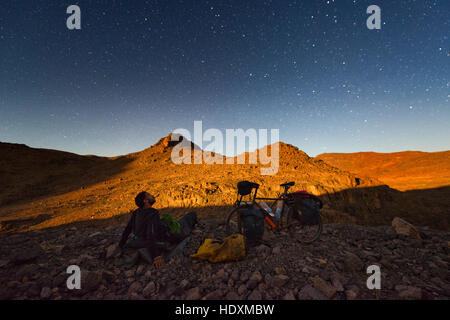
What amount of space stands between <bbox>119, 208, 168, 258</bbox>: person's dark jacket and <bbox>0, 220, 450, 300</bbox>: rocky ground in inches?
12.8

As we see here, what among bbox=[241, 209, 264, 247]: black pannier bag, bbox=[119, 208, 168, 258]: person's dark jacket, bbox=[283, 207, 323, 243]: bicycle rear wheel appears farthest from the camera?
bbox=[283, 207, 323, 243]: bicycle rear wheel

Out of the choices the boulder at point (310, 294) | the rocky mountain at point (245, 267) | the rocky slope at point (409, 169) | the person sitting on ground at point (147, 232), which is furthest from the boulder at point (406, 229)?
the rocky slope at point (409, 169)

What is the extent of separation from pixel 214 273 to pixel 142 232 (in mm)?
1584

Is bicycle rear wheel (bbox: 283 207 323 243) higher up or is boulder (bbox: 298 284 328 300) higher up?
bicycle rear wheel (bbox: 283 207 323 243)

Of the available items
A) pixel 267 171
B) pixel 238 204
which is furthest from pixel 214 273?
pixel 267 171

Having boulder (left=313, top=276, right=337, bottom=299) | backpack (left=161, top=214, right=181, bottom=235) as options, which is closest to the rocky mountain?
boulder (left=313, top=276, right=337, bottom=299)

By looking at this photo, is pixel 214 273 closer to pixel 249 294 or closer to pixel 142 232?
pixel 249 294

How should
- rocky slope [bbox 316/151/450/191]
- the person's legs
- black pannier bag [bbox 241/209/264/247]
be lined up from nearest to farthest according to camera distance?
1. black pannier bag [bbox 241/209/264/247]
2. the person's legs
3. rocky slope [bbox 316/151/450/191]

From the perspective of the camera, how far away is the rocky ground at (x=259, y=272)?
7.82 feet

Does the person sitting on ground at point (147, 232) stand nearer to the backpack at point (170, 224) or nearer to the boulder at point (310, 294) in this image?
the backpack at point (170, 224)

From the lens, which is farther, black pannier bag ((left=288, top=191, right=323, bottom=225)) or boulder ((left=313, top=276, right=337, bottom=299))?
black pannier bag ((left=288, top=191, right=323, bottom=225))

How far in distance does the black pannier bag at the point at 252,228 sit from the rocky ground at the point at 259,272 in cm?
19

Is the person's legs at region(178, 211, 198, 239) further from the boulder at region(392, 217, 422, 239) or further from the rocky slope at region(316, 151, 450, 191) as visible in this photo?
the rocky slope at region(316, 151, 450, 191)

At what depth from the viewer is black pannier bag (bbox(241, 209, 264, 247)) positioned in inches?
144
